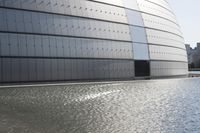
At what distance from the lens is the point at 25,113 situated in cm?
1884

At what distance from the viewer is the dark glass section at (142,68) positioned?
1997 inches

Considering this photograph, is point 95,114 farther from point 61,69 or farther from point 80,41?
point 80,41

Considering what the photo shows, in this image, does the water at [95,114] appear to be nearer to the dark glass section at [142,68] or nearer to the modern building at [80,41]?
the modern building at [80,41]

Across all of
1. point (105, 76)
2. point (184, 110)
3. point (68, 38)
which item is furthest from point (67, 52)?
point (184, 110)

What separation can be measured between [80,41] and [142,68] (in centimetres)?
1427

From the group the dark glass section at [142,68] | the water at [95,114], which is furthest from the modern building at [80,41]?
the water at [95,114]

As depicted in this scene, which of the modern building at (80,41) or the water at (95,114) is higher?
the modern building at (80,41)

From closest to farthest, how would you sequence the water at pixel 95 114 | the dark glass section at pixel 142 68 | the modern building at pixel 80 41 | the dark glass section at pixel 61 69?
1. the water at pixel 95 114
2. the dark glass section at pixel 61 69
3. the modern building at pixel 80 41
4. the dark glass section at pixel 142 68

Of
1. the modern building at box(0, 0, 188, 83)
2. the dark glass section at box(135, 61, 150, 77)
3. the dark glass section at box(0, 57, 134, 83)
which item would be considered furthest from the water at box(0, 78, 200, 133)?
the dark glass section at box(135, 61, 150, 77)

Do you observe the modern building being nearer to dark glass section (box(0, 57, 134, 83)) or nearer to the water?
dark glass section (box(0, 57, 134, 83))

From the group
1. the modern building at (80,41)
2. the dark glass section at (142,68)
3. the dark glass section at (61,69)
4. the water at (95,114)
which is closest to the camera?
the water at (95,114)

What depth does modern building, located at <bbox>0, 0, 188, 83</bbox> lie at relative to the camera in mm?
35844

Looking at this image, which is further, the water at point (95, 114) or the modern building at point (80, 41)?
the modern building at point (80, 41)

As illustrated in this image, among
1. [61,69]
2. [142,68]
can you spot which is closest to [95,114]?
[61,69]
